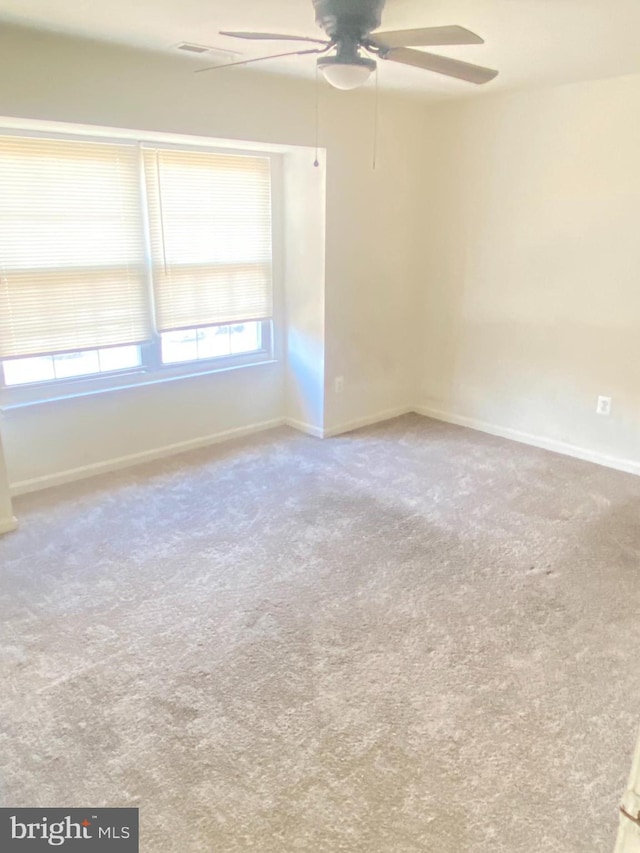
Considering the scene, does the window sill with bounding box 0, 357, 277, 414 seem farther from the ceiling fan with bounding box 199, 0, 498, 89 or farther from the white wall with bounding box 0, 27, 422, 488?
the ceiling fan with bounding box 199, 0, 498, 89

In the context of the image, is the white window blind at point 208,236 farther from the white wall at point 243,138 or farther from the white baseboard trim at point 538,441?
the white baseboard trim at point 538,441

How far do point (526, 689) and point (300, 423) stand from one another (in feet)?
9.41

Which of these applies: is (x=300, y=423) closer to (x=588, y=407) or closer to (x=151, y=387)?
(x=151, y=387)

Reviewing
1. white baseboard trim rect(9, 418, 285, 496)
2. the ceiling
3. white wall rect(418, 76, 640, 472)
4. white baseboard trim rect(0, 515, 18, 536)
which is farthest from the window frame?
white wall rect(418, 76, 640, 472)

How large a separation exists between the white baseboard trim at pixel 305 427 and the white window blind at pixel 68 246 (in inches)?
56.9

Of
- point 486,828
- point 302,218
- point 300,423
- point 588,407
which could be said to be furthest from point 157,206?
point 486,828

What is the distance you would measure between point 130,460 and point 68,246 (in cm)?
135

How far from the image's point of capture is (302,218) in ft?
13.9

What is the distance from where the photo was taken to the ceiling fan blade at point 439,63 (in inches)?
89.0

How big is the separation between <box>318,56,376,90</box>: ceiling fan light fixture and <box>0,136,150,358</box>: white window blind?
5.67ft

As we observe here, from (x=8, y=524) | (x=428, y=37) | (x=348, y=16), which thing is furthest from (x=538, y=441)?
(x=8, y=524)

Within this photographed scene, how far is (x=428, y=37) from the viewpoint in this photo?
6.80 ft

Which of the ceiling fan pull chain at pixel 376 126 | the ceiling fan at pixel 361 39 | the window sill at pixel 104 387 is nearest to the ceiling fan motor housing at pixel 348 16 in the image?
the ceiling fan at pixel 361 39
